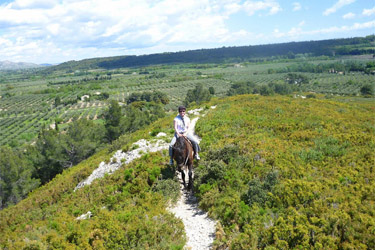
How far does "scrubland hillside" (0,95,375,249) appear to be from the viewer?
7.18 m

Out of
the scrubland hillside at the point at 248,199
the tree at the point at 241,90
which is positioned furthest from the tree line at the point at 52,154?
the tree at the point at 241,90

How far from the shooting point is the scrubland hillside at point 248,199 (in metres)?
7.18

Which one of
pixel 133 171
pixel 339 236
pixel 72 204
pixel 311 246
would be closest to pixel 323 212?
pixel 339 236

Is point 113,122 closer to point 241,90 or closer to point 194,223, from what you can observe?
point 194,223

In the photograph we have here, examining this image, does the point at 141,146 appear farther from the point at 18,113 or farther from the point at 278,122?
the point at 18,113

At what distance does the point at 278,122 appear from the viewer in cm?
1955

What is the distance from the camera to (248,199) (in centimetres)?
927

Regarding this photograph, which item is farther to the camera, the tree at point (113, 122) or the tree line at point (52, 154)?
the tree at point (113, 122)

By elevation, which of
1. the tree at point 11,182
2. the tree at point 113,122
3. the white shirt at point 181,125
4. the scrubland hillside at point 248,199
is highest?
the white shirt at point 181,125

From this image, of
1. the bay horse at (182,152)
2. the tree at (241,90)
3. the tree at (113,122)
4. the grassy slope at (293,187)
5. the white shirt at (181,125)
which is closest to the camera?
the grassy slope at (293,187)

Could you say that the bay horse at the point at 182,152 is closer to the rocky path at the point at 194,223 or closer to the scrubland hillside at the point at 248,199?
the scrubland hillside at the point at 248,199

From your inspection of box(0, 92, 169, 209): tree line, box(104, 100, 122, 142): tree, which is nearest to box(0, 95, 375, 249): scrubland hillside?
box(0, 92, 169, 209): tree line

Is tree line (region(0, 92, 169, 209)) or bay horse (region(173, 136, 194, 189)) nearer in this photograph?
bay horse (region(173, 136, 194, 189))

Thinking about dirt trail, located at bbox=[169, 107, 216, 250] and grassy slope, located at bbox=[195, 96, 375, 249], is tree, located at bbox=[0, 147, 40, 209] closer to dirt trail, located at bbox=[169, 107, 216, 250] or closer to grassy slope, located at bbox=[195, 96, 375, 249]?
grassy slope, located at bbox=[195, 96, 375, 249]
